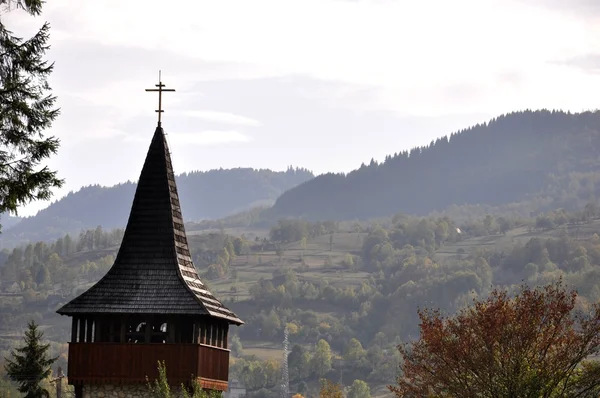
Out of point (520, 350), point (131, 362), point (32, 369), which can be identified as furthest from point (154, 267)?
point (32, 369)

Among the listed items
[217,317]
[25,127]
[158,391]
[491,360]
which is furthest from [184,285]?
[25,127]

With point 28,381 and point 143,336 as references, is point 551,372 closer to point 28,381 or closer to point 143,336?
point 143,336

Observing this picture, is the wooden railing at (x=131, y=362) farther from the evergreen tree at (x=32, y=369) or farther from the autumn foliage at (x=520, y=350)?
the evergreen tree at (x=32, y=369)

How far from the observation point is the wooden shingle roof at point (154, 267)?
49.7m

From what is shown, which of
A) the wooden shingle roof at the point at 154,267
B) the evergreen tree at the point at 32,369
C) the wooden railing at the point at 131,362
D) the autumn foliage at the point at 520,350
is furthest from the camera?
the evergreen tree at the point at 32,369

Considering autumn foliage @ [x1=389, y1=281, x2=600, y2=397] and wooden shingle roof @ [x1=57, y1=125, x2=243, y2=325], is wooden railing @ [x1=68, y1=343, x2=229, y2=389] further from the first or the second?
autumn foliage @ [x1=389, y1=281, x2=600, y2=397]

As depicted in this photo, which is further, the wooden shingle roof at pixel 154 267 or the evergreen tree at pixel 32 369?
the evergreen tree at pixel 32 369

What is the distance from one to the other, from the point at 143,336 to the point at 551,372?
14.0 meters

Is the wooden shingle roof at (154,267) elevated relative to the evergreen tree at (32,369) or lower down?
elevated

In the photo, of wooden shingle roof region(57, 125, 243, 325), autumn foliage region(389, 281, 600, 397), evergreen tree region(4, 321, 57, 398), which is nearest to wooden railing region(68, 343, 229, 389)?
wooden shingle roof region(57, 125, 243, 325)

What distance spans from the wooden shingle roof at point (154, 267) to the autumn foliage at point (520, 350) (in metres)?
8.03

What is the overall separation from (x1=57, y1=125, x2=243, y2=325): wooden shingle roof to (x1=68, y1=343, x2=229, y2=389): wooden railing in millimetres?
1234

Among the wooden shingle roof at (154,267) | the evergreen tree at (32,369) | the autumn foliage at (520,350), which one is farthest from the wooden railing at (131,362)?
the evergreen tree at (32,369)

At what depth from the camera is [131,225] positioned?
170 ft
